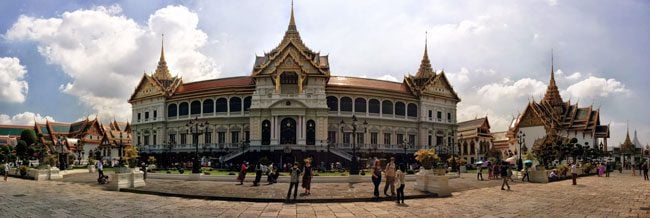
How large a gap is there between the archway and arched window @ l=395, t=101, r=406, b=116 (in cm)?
1507

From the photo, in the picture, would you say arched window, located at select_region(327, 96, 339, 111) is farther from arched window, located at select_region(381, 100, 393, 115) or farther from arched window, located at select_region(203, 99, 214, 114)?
arched window, located at select_region(203, 99, 214, 114)

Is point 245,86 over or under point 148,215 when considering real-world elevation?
over

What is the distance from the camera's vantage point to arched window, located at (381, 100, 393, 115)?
62.0 metres

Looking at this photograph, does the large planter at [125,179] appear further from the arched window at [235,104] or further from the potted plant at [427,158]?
the arched window at [235,104]

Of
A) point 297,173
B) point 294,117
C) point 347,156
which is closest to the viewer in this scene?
point 297,173

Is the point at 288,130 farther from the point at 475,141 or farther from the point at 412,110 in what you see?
the point at 475,141

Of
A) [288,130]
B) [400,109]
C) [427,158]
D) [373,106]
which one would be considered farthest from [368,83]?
[427,158]

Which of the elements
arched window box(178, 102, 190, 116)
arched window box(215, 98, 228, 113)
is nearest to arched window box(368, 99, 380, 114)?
arched window box(215, 98, 228, 113)

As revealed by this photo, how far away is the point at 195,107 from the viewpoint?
64.3 metres

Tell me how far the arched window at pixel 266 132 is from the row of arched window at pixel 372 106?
8067mm

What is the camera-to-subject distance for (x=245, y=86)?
60906mm

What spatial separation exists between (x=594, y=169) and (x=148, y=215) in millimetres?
41834

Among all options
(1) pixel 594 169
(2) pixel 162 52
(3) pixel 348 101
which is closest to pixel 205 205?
(1) pixel 594 169

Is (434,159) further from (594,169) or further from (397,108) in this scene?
(397,108)
